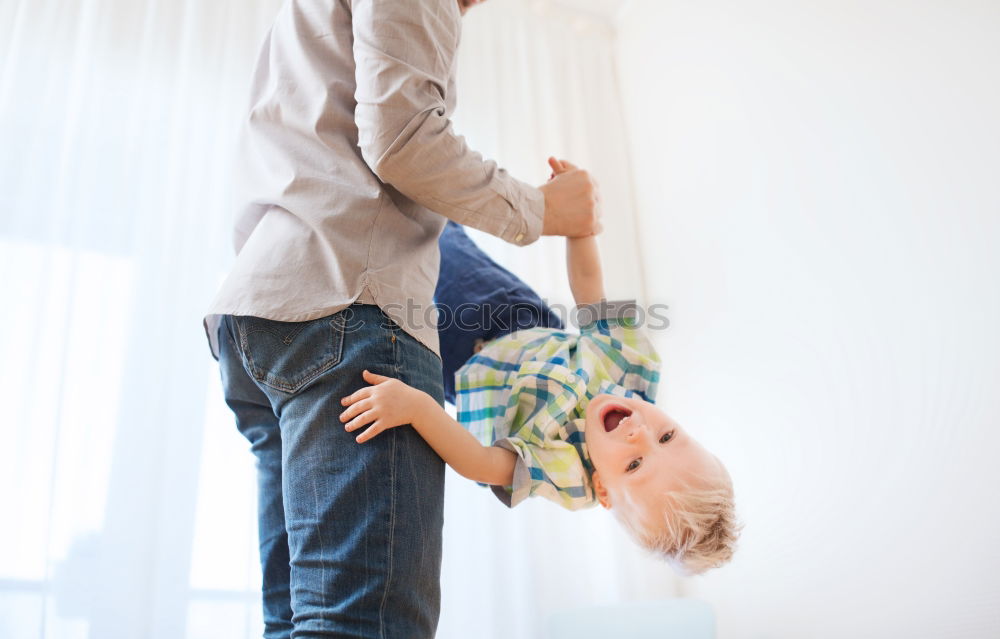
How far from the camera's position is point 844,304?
176cm

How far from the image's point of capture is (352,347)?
2.56ft

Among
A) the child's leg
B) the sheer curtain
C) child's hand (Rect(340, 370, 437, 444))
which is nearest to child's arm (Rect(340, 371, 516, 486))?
child's hand (Rect(340, 370, 437, 444))

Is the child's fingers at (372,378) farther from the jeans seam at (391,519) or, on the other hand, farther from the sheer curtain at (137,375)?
the sheer curtain at (137,375)

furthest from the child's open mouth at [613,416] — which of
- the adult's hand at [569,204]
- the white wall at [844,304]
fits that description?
the white wall at [844,304]

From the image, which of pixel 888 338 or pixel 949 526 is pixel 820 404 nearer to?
pixel 888 338

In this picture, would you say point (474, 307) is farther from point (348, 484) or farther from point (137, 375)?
point (137, 375)

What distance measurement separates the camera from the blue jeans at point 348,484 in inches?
27.2

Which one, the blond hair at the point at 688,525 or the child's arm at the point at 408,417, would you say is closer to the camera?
the child's arm at the point at 408,417

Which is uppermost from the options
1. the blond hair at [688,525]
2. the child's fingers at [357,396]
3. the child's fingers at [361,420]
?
the child's fingers at [357,396]

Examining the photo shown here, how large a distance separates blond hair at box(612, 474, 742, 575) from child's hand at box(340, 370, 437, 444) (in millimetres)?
580

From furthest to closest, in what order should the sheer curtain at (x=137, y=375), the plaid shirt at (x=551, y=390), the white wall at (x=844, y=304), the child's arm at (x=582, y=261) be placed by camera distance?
1. the sheer curtain at (x=137, y=375)
2. the white wall at (x=844, y=304)
3. the child's arm at (x=582, y=261)
4. the plaid shirt at (x=551, y=390)

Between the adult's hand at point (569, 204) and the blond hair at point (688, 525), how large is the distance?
0.46 metres

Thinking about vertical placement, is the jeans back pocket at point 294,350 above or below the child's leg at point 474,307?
below

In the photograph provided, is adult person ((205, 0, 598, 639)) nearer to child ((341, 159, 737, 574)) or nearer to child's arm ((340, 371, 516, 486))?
child's arm ((340, 371, 516, 486))
